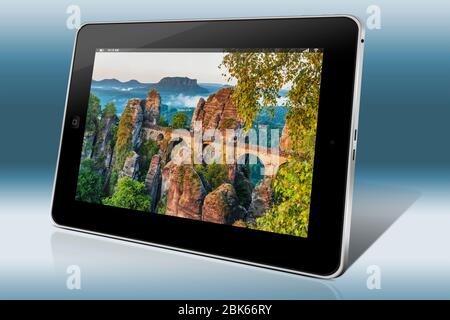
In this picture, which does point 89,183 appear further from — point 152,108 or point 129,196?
point 152,108

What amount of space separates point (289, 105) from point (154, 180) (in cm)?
51

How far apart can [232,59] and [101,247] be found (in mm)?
736

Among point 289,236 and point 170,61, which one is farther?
point 170,61

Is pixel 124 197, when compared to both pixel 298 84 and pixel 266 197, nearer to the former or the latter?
pixel 266 197

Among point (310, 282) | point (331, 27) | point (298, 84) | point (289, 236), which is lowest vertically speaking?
point (310, 282)

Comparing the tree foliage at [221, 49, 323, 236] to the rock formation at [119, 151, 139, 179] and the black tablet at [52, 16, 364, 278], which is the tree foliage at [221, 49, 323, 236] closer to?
the black tablet at [52, 16, 364, 278]

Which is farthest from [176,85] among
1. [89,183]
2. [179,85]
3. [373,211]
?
[373,211]

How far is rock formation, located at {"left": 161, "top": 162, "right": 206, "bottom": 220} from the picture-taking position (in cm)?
185

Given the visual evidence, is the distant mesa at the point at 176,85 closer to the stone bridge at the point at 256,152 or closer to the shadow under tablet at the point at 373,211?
the stone bridge at the point at 256,152

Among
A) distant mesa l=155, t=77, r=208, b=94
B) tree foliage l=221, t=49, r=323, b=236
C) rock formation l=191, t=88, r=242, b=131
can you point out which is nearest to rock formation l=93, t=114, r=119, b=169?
distant mesa l=155, t=77, r=208, b=94

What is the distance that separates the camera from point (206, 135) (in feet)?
6.22

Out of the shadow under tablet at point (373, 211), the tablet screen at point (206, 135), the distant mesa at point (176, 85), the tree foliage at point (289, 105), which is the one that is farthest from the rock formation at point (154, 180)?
the shadow under tablet at point (373, 211)

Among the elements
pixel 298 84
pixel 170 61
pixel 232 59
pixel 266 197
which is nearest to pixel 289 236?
pixel 266 197

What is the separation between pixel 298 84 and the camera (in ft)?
5.71
